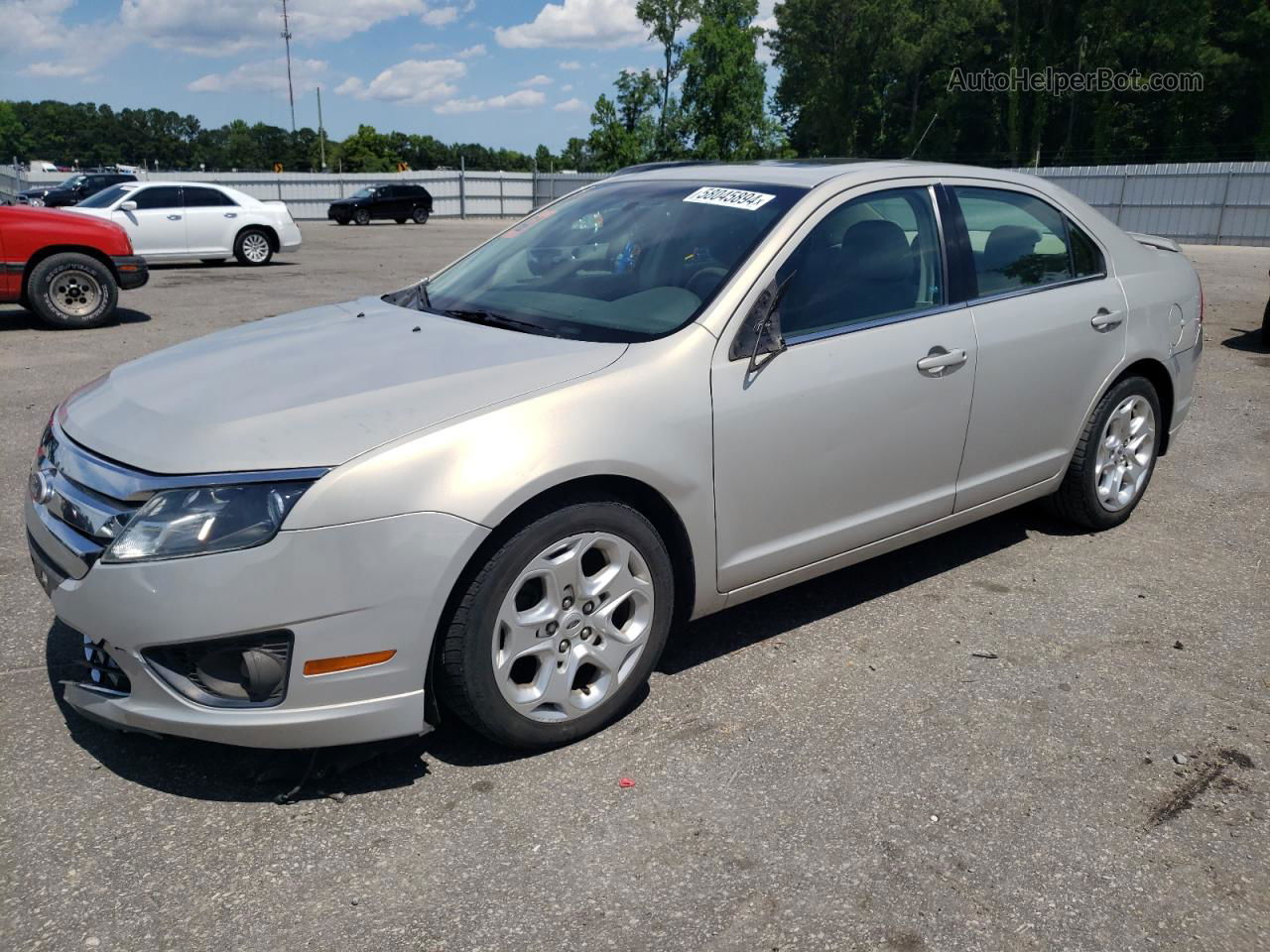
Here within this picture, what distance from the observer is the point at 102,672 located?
279 centimetres

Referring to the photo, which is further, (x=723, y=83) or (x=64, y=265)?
(x=723, y=83)

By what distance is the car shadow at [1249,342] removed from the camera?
10.1 metres

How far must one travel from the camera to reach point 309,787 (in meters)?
2.86

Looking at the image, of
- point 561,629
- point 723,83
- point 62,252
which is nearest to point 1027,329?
point 561,629

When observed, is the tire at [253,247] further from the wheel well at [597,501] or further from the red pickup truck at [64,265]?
the wheel well at [597,501]

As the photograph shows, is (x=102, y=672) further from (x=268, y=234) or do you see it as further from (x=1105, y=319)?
(x=268, y=234)

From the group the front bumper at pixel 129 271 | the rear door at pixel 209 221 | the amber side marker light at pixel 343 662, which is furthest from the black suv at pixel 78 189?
the amber side marker light at pixel 343 662

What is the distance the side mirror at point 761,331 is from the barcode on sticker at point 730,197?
436 millimetres

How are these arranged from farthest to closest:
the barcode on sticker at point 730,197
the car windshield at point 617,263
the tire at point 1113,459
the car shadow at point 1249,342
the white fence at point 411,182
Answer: the white fence at point 411,182
the car shadow at point 1249,342
the tire at point 1113,459
the barcode on sticker at point 730,197
the car windshield at point 617,263

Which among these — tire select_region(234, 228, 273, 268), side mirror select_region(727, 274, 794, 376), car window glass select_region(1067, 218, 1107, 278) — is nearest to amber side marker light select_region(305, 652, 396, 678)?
side mirror select_region(727, 274, 794, 376)

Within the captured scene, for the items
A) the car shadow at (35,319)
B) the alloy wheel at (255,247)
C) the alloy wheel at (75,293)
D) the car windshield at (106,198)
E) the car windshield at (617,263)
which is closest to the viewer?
the car windshield at (617,263)

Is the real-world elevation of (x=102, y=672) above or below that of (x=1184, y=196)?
below

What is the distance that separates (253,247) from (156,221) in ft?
5.70

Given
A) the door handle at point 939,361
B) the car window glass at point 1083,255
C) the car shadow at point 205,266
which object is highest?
the car window glass at point 1083,255
